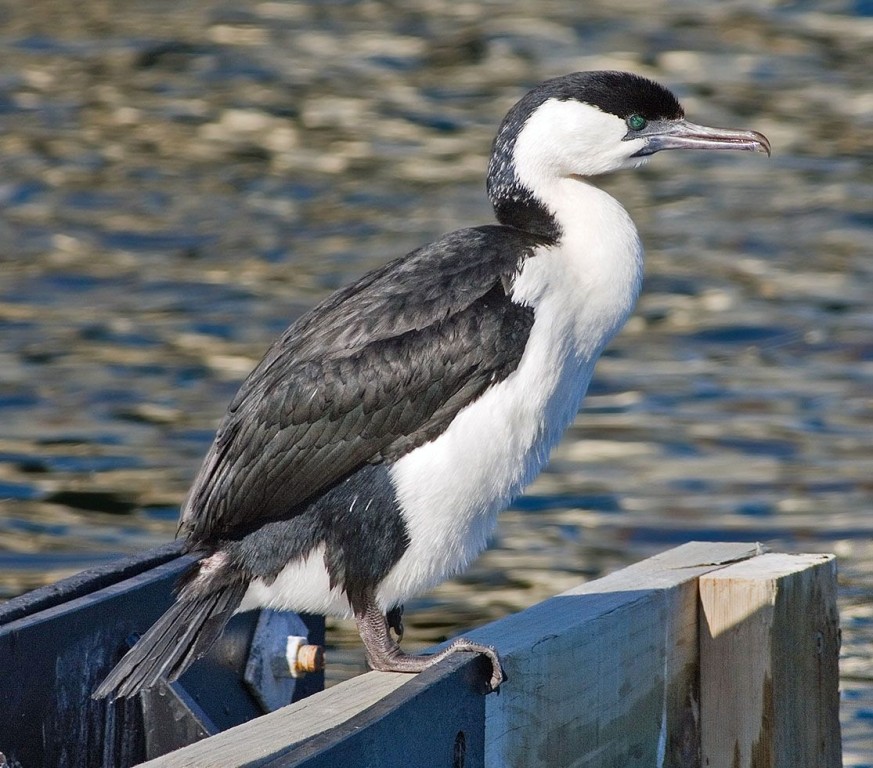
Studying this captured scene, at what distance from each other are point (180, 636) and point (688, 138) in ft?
5.75

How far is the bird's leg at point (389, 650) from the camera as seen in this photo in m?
3.45

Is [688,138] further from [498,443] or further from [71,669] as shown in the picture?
[71,669]

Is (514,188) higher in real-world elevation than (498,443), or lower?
higher

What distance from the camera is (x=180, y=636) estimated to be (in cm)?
379

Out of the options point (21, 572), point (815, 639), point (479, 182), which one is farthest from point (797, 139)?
point (815, 639)

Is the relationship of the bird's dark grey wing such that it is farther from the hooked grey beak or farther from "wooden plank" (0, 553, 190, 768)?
the hooked grey beak

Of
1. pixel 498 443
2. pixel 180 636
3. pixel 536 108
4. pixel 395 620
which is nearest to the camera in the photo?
pixel 180 636

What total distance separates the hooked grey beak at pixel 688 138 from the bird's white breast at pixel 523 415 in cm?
36

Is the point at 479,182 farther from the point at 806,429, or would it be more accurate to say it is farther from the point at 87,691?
the point at 87,691

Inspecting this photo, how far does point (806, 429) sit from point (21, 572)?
11.1 feet

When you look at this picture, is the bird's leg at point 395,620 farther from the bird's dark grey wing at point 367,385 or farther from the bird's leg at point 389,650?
the bird's dark grey wing at point 367,385

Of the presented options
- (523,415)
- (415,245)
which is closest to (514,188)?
(523,415)

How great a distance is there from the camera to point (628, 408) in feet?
27.1

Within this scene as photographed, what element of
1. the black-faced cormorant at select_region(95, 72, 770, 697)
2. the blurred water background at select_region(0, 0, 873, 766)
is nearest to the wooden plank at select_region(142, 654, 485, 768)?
the black-faced cormorant at select_region(95, 72, 770, 697)
